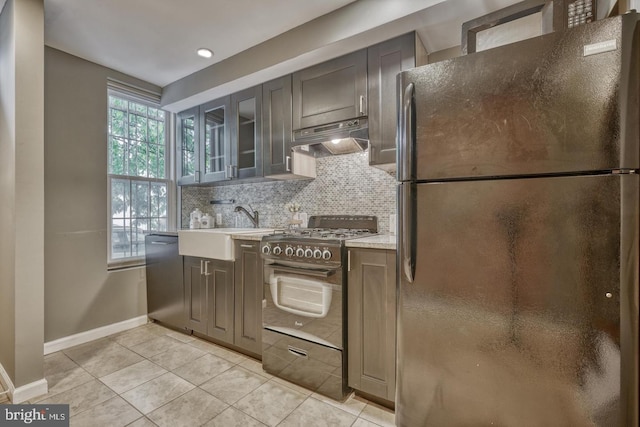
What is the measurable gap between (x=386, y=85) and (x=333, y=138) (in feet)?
1.69

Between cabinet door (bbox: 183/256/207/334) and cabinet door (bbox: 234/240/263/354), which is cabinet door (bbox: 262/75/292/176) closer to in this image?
cabinet door (bbox: 234/240/263/354)

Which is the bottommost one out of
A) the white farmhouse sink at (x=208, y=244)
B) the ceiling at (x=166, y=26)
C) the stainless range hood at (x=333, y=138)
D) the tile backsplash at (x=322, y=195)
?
the white farmhouse sink at (x=208, y=244)

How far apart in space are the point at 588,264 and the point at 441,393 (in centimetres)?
68

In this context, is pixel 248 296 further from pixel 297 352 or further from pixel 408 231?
pixel 408 231

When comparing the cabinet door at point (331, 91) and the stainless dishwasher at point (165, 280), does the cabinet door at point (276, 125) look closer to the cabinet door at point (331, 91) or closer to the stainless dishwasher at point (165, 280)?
the cabinet door at point (331, 91)

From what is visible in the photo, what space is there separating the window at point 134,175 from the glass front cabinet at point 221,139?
23cm

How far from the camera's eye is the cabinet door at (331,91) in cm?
204

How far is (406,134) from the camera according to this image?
1.19 meters

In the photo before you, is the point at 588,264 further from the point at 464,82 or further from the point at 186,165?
the point at 186,165

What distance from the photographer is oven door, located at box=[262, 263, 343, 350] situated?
1774 mm

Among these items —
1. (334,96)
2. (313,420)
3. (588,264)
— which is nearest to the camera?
(588,264)

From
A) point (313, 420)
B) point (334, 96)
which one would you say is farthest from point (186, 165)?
point (313, 420)

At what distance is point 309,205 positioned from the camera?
2703mm

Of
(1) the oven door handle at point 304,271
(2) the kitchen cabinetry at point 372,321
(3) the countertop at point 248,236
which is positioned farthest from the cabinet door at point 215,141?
(2) the kitchen cabinetry at point 372,321
